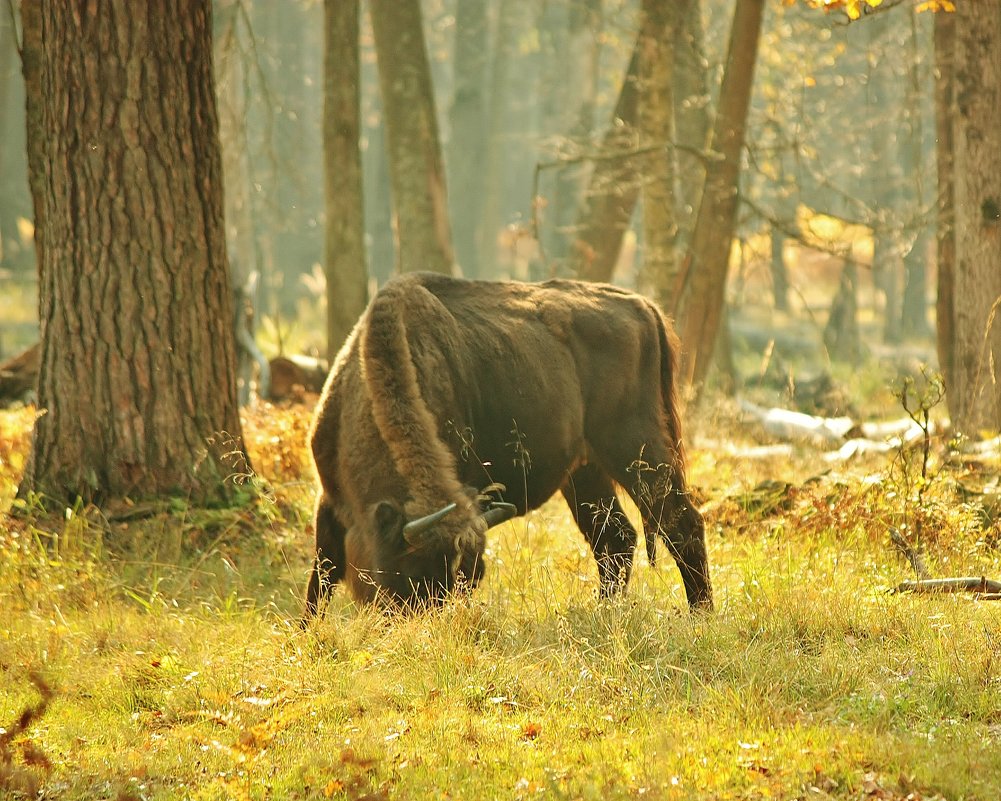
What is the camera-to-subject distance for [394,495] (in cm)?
582

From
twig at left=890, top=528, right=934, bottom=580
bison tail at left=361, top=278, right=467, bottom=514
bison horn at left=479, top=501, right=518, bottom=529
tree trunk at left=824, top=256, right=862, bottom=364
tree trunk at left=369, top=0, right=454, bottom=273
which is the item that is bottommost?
tree trunk at left=824, top=256, right=862, bottom=364

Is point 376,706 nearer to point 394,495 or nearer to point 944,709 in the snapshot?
point 394,495

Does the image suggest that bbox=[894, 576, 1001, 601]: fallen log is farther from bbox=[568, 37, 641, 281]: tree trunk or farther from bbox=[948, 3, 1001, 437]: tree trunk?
bbox=[568, 37, 641, 281]: tree trunk

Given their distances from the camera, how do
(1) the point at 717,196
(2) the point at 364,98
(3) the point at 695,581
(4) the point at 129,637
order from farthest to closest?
(2) the point at 364,98, (1) the point at 717,196, (3) the point at 695,581, (4) the point at 129,637

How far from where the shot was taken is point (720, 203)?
38.0 feet

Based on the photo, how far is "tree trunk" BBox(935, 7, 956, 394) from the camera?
10.6m

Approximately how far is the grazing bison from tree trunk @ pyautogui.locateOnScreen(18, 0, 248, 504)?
1.53 meters

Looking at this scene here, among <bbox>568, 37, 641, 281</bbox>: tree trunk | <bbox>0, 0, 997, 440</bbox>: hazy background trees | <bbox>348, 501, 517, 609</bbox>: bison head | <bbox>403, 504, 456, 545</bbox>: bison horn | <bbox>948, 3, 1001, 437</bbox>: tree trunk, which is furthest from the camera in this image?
<bbox>568, 37, 641, 281</bbox>: tree trunk

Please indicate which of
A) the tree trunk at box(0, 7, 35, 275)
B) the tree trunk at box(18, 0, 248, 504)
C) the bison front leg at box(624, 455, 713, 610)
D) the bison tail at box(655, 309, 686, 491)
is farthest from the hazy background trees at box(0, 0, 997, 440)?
the tree trunk at box(18, 0, 248, 504)

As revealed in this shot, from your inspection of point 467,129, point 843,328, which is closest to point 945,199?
point 843,328

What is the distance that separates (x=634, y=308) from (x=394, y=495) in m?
2.45

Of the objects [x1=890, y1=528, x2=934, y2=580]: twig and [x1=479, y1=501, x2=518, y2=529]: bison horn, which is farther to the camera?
[x1=890, y1=528, x2=934, y2=580]: twig

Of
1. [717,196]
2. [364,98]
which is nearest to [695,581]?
[717,196]

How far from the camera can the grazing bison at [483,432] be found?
A: 18.6ft
